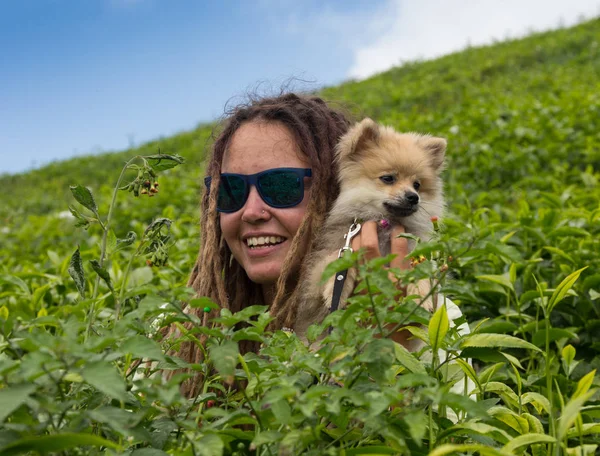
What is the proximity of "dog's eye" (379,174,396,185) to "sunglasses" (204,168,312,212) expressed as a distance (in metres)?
0.47

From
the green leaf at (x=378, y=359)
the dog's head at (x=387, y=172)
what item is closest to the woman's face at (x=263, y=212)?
the dog's head at (x=387, y=172)

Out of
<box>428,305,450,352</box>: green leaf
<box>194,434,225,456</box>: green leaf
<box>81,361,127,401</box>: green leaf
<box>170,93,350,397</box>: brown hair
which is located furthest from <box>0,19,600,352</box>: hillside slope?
<box>81,361,127,401</box>: green leaf

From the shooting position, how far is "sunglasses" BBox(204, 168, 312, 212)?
3.00 m

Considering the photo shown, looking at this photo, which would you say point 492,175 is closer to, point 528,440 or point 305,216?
point 305,216

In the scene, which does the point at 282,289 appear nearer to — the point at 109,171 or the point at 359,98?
the point at 359,98

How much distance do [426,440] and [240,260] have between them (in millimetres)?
1687

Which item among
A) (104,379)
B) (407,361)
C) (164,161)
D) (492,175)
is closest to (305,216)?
(164,161)

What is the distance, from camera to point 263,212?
302 cm

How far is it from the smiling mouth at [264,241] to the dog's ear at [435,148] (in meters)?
1.03

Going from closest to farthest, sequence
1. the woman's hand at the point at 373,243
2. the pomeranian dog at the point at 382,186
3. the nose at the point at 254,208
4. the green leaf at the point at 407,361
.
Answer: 1. the green leaf at the point at 407,361
2. the woman's hand at the point at 373,243
3. the nose at the point at 254,208
4. the pomeranian dog at the point at 382,186

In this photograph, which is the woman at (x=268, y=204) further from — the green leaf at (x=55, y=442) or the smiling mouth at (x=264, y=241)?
the green leaf at (x=55, y=442)

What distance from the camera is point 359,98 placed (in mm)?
15164

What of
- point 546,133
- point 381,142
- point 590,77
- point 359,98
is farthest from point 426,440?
Result: point 359,98

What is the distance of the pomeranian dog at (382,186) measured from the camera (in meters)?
3.09
